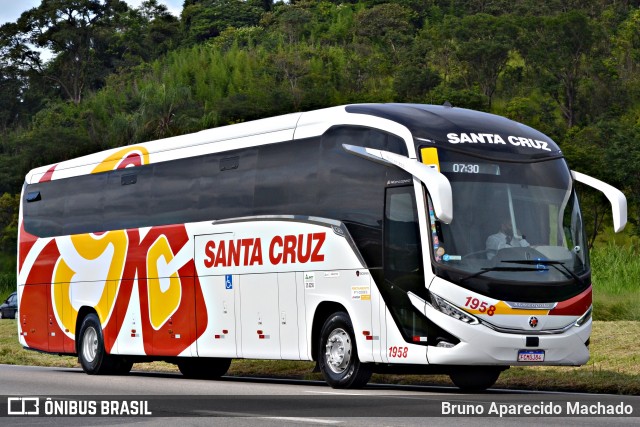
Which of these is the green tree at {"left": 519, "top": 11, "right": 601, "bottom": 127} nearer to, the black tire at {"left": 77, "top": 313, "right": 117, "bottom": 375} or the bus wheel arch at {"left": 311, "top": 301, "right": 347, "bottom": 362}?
the black tire at {"left": 77, "top": 313, "right": 117, "bottom": 375}

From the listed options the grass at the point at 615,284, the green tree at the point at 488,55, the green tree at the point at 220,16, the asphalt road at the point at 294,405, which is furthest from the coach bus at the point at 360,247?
the green tree at the point at 220,16

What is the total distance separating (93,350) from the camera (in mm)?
23562

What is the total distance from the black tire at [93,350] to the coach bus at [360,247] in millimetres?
749

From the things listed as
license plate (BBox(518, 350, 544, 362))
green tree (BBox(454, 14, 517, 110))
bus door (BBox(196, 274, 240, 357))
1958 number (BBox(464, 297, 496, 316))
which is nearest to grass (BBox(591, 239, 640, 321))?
bus door (BBox(196, 274, 240, 357))

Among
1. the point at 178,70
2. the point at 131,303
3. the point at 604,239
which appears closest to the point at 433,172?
the point at 131,303

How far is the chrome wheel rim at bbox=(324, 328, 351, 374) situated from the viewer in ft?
56.2

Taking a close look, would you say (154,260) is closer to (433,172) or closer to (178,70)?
(433,172)

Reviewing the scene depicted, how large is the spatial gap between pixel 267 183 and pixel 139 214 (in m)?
4.10

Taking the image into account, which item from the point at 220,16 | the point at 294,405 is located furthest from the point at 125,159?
the point at 220,16

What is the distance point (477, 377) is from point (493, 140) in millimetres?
3030

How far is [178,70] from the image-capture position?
119625mm

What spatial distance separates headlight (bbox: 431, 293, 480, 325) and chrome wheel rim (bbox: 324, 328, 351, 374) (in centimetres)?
180

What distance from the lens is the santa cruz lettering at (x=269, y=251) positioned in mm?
17720

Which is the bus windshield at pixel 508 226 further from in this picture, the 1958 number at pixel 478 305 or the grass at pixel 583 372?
the grass at pixel 583 372
